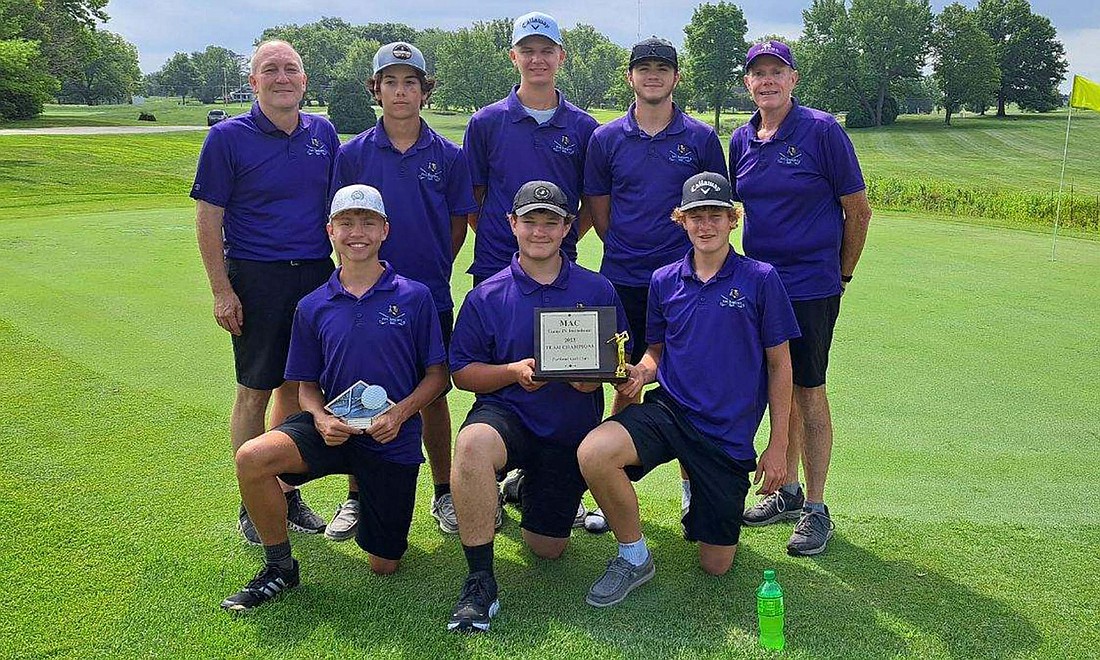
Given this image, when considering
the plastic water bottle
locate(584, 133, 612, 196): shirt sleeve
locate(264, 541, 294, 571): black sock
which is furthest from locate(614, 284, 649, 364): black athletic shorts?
locate(264, 541, 294, 571): black sock

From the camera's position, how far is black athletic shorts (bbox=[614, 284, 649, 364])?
4641mm

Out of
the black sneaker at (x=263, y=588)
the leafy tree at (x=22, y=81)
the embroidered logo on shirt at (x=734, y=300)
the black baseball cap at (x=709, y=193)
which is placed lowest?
the black sneaker at (x=263, y=588)

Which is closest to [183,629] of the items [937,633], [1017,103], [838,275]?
[937,633]

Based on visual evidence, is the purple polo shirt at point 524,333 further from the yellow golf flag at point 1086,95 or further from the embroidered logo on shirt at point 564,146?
the yellow golf flag at point 1086,95

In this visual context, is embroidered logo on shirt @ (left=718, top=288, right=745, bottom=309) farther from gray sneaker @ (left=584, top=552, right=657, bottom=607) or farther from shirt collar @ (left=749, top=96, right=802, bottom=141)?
gray sneaker @ (left=584, top=552, right=657, bottom=607)

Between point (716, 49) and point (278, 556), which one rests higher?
point (716, 49)

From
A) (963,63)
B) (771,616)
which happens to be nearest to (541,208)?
(771,616)

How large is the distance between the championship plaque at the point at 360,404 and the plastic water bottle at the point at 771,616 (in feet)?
5.45

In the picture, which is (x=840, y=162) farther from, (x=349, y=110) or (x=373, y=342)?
(x=349, y=110)

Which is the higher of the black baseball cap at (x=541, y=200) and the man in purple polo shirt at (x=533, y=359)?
the black baseball cap at (x=541, y=200)

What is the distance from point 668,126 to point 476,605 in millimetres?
2416

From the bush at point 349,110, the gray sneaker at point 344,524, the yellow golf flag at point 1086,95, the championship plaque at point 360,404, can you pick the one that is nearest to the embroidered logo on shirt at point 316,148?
the championship plaque at point 360,404

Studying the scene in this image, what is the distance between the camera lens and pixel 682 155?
4.47m

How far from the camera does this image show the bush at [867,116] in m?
57.2
